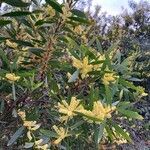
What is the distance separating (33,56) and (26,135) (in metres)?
0.42

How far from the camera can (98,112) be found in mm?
2295

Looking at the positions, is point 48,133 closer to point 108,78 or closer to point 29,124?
point 29,124

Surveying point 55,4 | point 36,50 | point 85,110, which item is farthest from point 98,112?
point 55,4

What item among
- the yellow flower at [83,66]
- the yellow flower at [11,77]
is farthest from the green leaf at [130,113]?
the yellow flower at [11,77]

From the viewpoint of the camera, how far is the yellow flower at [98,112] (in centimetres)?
226

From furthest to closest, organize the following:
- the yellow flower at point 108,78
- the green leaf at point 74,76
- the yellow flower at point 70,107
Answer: the yellow flower at point 108,78 < the green leaf at point 74,76 < the yellow flower at point 70,107

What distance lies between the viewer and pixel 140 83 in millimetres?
8102

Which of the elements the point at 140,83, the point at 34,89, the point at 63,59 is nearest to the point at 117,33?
the point at 140,83

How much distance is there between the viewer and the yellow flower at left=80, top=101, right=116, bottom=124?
2258mm

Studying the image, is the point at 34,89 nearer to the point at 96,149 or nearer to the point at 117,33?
the point at 96,149

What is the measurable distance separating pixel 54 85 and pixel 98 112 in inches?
13.0

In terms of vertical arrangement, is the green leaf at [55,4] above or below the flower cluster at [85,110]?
above

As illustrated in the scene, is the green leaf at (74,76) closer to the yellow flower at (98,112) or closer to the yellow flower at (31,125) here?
the yellow flower at (98,112)

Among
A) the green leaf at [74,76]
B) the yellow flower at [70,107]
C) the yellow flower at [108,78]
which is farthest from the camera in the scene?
the yellow flower at [108,78]
